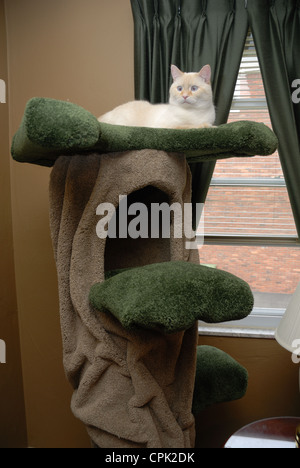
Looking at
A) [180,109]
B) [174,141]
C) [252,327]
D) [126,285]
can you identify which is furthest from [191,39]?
[252,327]

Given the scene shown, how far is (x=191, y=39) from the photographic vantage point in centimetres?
157

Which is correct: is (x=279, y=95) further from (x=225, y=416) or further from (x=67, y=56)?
(x=225, y=416)

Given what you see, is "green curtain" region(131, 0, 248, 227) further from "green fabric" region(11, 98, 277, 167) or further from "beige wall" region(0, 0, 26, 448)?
"beige wall" region(0, 0, 26, 448)

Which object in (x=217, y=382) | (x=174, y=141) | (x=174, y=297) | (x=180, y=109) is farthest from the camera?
(x=217, y=382)

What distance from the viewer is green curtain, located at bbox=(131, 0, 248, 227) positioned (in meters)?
1.57

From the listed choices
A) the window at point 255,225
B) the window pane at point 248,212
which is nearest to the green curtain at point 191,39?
the window at point 255,225

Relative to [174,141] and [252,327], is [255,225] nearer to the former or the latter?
[252,327]

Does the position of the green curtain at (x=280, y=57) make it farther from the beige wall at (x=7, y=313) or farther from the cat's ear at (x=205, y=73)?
the beige wall at (x=7, y=313)

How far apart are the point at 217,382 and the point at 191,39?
1416 mm

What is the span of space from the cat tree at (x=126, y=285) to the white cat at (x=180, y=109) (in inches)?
6.5

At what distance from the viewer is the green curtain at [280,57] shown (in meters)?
1.54

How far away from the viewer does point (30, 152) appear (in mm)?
1083

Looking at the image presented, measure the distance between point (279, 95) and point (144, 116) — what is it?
0.61 m
